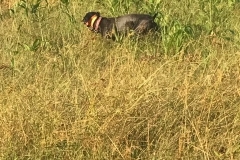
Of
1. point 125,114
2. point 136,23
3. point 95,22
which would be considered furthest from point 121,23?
point 125,114

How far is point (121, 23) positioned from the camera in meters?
5.91

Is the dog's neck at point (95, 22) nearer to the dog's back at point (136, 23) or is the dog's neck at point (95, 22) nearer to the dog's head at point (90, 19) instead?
the dog's head at point (90, 19)

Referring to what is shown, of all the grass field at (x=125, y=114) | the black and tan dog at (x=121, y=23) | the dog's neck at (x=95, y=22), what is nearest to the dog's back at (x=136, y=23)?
the black and tan dog at (x=121, y=23)

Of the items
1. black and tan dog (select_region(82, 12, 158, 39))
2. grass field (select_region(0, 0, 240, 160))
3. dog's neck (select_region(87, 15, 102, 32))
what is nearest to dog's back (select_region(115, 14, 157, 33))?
black and tan dog (select_region(82, 12, 158, 39))

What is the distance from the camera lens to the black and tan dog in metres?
5.71

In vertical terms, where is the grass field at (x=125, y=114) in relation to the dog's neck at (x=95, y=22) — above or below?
below

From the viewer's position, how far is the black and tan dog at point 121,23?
5715 mm

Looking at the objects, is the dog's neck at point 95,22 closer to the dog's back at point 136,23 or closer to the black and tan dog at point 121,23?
the black and tan dog at point 121,23

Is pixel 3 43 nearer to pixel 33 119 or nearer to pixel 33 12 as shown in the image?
pixel 33 12

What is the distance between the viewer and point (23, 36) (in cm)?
582

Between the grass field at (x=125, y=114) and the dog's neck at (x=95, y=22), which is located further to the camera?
the dog's neck at (x=95, y=22)

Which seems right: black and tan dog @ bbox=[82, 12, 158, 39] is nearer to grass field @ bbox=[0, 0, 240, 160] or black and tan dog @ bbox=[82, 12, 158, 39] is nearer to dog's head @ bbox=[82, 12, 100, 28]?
dog's head @ bbox=[82, 12, 100, 28]

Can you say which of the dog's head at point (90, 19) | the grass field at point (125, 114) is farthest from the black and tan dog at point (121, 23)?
the grass field at point (125, 114)

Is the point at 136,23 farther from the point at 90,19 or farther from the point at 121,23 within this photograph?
the point at 90,19
